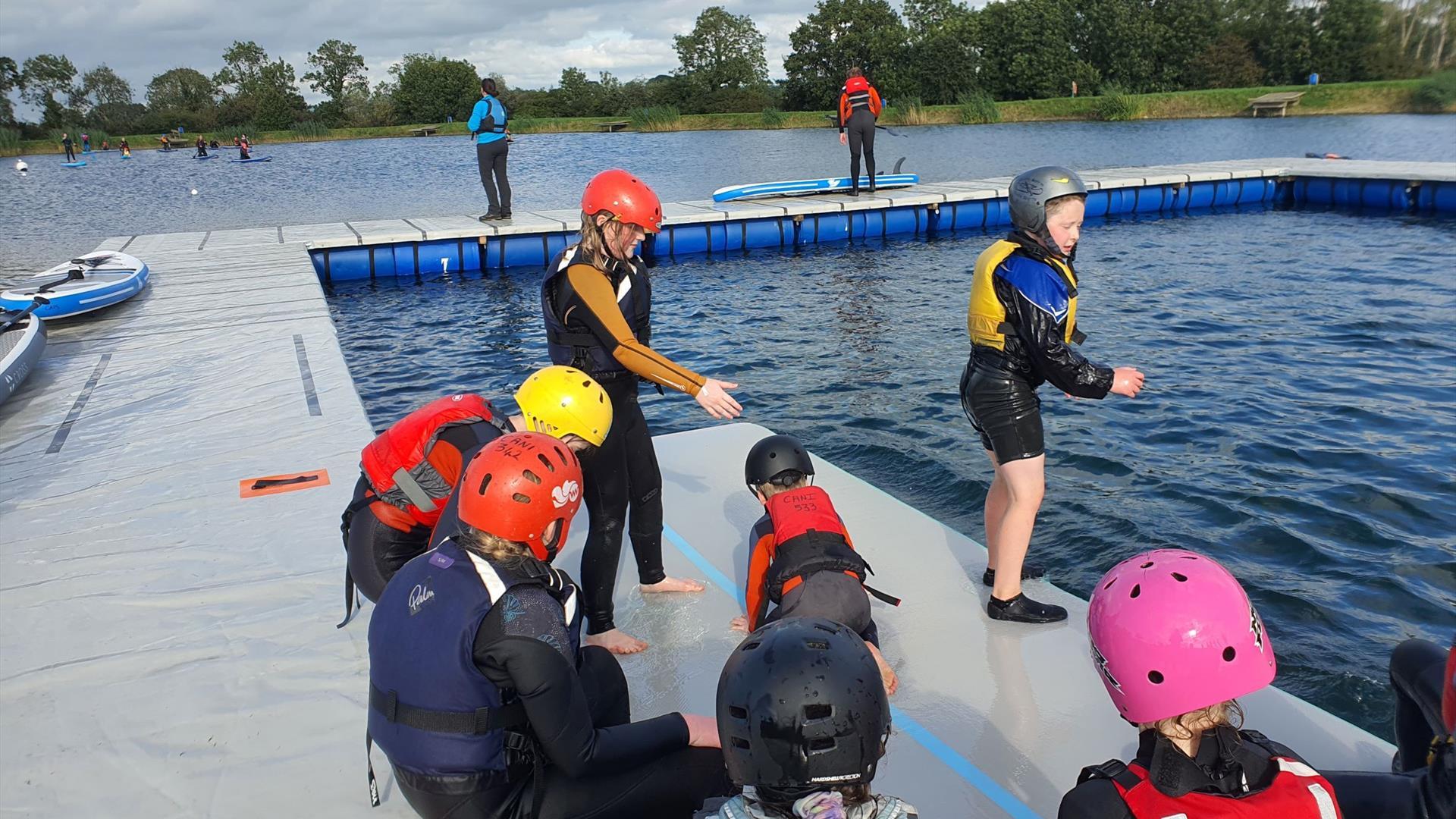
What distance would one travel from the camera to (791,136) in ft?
172

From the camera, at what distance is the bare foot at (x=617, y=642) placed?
14.2 ft

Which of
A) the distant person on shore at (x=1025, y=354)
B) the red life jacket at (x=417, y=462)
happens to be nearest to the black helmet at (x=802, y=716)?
the red life jacket at (x=417, y=462)

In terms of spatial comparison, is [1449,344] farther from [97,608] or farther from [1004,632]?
[97,608]

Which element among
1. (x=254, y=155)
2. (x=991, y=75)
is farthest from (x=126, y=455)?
(x=991, y=75)

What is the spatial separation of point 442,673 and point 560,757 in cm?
41

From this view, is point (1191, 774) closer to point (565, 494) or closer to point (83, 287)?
point (565, 494)

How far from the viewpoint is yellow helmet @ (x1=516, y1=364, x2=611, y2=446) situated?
146 inches

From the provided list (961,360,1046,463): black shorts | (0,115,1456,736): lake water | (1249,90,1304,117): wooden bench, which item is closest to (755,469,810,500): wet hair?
(961,360,1046,463): black shorts

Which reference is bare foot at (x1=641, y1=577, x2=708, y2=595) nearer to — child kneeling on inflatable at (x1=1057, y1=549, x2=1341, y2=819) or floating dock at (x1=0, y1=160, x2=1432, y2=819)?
floating dock at (x1=0, y1=160, x2=1432, y2=819)

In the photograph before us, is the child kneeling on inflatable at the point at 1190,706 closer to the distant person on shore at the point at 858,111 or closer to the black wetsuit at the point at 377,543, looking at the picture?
the black wetsuit at the point at 377,543

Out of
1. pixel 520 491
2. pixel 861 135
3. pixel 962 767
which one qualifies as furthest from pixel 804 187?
pixel 520 491

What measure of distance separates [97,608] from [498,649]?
3.31 metres

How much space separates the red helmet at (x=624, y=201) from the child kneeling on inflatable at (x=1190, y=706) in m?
2.65

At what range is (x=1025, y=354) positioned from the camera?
427cm
